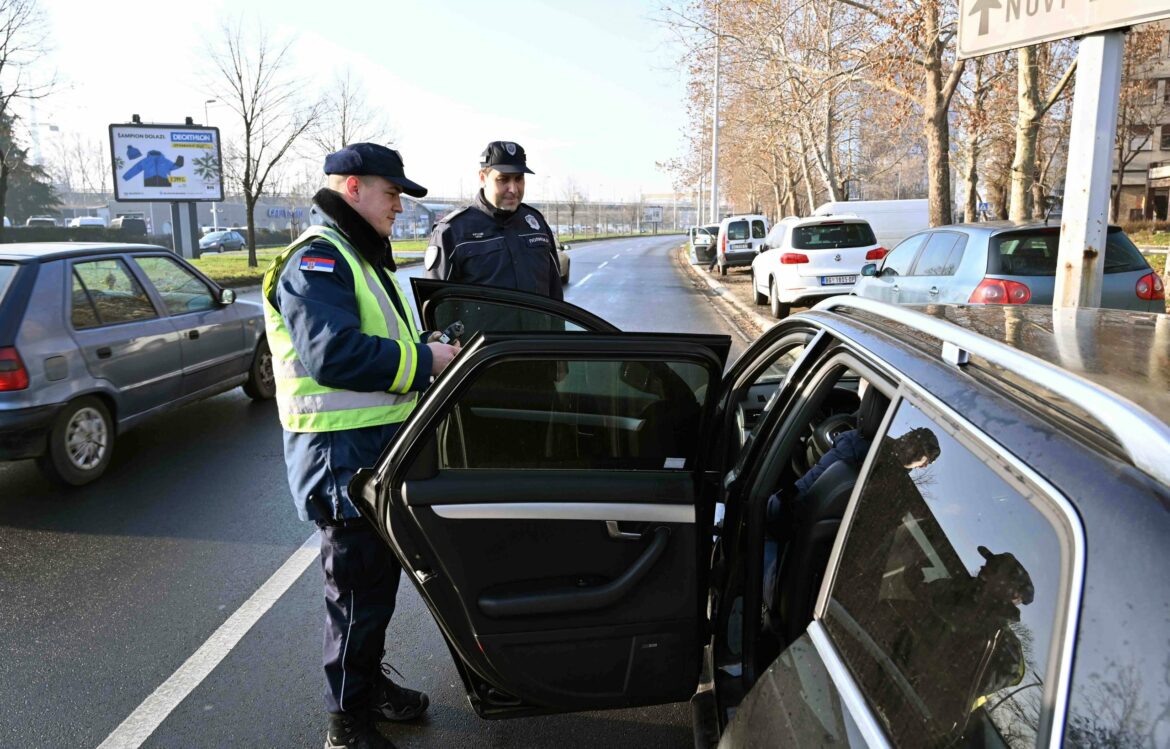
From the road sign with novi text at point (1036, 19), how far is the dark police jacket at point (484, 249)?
266cm

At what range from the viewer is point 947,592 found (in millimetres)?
1274

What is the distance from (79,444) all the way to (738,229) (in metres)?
22.8

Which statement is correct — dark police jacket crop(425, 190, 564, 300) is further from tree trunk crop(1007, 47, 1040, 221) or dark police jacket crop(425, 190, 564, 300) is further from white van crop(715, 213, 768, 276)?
white van crop(715, 213, 768, 276)

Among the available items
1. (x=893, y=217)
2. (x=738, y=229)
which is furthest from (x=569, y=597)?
(x=738, y=229)

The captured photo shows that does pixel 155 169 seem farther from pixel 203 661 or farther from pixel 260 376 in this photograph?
pixel 203 661

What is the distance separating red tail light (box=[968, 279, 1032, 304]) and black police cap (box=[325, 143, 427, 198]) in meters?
6.13

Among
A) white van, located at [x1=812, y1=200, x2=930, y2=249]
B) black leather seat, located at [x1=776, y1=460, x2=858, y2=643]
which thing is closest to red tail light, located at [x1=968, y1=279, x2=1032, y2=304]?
black leather seat, located at [x1=776, y1=460, x2=858, y2=643]

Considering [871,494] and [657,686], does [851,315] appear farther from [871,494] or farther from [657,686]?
[657,686]

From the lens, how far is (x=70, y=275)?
18.0ft

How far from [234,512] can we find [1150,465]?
481 centimetres

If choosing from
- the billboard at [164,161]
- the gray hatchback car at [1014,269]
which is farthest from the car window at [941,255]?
the billboard at [164,161]

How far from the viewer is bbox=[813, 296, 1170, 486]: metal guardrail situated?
→ 3.33ft

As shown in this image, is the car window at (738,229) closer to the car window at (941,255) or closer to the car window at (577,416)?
the car window at (941,255)

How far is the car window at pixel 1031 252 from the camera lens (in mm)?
7047
